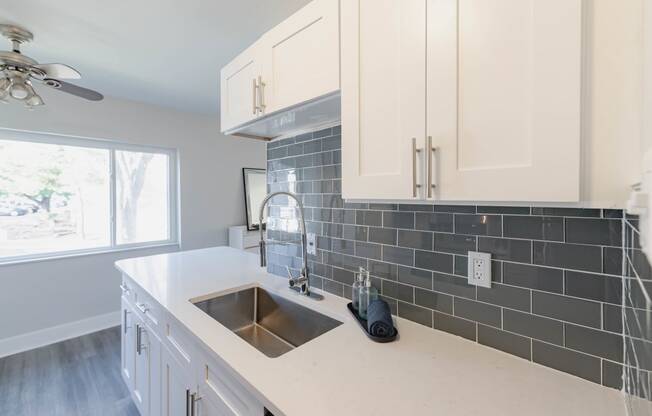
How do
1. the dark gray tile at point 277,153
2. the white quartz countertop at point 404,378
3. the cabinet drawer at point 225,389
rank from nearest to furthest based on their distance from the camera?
the white quartz countertop at point 404,378 < the cabinet drawer at point 225,389 < the dark gray tile at point 277,153

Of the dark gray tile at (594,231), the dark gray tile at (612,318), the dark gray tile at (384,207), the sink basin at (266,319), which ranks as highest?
the dark gray tile at (384,207)

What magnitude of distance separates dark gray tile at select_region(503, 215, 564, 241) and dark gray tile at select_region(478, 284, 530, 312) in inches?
6.8

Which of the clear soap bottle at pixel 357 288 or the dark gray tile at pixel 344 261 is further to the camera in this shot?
the dark gray tile at pixel 344 261

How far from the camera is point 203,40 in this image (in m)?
1.90

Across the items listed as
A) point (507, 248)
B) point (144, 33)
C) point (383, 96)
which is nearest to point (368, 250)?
point (507, 248)

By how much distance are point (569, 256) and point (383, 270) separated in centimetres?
64

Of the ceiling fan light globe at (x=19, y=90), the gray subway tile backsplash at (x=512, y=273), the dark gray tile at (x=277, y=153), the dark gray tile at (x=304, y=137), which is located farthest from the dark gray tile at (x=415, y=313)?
the ceiling fan light globe at (x=19, y=90)

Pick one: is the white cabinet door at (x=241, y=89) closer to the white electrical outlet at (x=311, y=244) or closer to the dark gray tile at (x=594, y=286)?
the white electrical outlet at (x=311, y=244)

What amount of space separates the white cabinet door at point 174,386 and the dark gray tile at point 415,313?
88cm

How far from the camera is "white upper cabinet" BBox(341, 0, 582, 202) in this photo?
578 mm

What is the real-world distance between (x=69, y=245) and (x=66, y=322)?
0.77 m

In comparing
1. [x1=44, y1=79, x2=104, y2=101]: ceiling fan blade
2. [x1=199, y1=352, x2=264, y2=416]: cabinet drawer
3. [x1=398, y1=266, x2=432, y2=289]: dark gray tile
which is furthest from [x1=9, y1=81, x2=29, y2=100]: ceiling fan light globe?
[x1=398, y1=266, x2=432, y2=289]: dark gray tile

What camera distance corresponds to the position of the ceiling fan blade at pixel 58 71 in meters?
1.58

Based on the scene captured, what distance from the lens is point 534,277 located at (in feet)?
2.86
